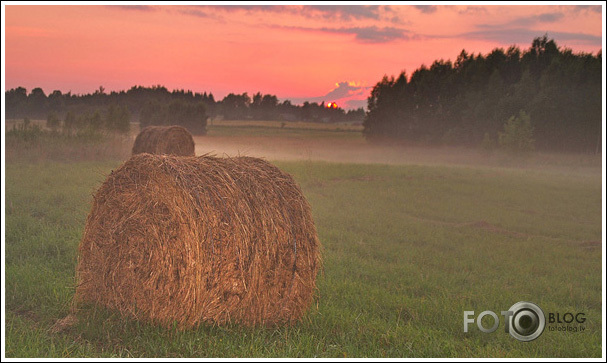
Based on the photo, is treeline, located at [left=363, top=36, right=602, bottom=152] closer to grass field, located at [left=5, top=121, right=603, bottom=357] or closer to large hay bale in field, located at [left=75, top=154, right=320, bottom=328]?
grass field, located at [left=5, top=121, right=603, bottom=357]

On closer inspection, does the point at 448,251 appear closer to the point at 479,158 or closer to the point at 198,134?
the point at 479,158

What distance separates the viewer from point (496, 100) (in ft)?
208

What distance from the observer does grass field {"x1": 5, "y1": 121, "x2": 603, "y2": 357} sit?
6.15 meters

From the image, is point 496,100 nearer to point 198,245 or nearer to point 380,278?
point 380,278

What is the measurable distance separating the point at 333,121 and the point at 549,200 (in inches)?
4186

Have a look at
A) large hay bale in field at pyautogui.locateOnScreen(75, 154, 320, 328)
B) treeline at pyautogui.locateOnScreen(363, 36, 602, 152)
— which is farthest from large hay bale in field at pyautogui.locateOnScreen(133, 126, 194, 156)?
treeline at pyautogui.locateOnScreen(363, 36, 602, 152)

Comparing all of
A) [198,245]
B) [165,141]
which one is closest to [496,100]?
[165,141]

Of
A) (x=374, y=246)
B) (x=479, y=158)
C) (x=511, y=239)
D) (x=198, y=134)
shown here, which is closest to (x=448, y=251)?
(x=374, y=246)

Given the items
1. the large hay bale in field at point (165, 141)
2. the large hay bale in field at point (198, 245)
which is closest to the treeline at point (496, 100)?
the large hay bale in field at point (165, 141)

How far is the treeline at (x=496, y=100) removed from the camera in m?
56.1

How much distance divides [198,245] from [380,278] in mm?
4163

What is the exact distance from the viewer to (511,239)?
14.5 metres

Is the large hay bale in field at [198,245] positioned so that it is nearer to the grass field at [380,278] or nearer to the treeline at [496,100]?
the grass field at [380,278]

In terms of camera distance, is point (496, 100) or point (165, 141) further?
point (496, 100)
